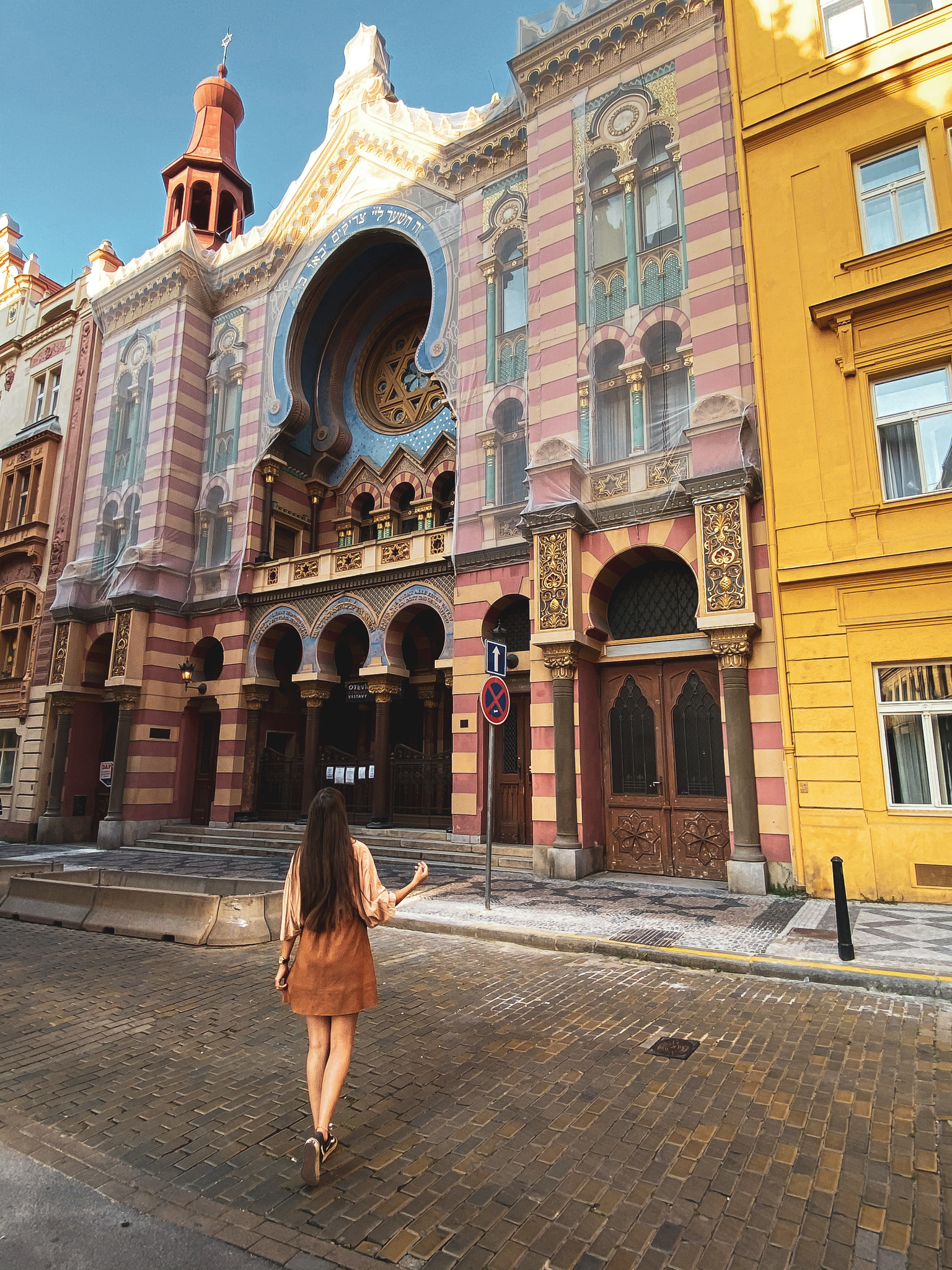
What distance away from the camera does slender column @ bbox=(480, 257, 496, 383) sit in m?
17.1

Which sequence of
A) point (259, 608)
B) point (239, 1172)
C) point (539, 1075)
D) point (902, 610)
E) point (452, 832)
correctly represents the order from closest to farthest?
point (239, 1172), point (539, 1075), point (902, 610), point (452, 832), point (259, 608)

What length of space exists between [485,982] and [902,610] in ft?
26.5

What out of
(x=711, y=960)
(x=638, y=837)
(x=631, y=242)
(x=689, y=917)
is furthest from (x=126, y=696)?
(x=711, y=960)

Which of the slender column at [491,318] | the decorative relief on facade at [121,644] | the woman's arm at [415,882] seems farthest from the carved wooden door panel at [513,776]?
the woman's arm at [415,882]

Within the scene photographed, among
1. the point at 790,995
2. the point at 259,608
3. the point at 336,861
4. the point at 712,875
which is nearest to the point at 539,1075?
the point at 336,861

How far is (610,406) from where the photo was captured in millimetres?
14812

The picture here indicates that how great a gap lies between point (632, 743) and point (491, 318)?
34.7 feet

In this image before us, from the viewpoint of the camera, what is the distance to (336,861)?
3791mm

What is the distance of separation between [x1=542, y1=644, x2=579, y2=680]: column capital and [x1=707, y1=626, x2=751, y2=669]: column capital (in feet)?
8.33

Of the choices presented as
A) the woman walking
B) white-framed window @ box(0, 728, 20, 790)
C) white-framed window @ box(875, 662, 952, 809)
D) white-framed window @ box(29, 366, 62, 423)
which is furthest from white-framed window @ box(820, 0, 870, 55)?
white-framed window @ box(0, 728, 20, 790)

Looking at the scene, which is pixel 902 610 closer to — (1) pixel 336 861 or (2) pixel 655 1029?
(2) pixel 655 1029

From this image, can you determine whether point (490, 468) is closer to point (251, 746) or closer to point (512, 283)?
point (512, 283)

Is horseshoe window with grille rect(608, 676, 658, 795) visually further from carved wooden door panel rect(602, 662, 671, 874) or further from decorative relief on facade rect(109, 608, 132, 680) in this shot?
decorative relief on facade rect(109, 608, 132, 680)

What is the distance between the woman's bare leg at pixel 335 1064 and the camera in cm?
362
